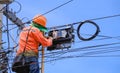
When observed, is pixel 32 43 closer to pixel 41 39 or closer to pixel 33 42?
pixel 33 42

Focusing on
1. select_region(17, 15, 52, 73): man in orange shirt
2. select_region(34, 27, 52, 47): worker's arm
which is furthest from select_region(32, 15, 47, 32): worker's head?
select_region(34, 27, 52, 47): worker's arm

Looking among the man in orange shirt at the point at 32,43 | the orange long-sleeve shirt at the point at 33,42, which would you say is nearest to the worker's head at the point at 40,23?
the man in orange shirt at the point at 32,43

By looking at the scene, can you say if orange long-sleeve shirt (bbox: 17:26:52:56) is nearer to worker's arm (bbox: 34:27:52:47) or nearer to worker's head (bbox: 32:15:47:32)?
worker's arm (bbox: 34:27:52:47)

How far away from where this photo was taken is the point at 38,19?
13.9m

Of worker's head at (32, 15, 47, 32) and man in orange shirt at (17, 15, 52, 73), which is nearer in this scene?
man in orange shirt at (17, 15, 52, 73)

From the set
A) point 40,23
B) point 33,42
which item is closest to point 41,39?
point 33,42

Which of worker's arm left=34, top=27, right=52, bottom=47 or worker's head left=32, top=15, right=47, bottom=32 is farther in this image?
worker's head left=32, top=15, right=47, bottom=32

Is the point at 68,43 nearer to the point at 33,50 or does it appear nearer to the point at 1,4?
the point at 33,50

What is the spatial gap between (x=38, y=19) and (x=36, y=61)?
113 centimetres

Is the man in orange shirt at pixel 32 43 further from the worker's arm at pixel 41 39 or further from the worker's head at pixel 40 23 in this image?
the worker's head at pixel 40 23

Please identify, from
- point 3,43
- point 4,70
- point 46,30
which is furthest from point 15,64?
point 3,43

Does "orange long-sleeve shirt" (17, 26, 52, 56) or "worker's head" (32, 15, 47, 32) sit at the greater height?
"worker's head" (32, 15, 47, 32)

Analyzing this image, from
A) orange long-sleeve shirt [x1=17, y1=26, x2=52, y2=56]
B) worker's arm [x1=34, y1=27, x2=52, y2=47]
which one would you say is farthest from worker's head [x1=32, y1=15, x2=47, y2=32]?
worker's arm [x1=34, y1=27, x2=52, y2=47]

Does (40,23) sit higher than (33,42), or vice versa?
(40,23)
